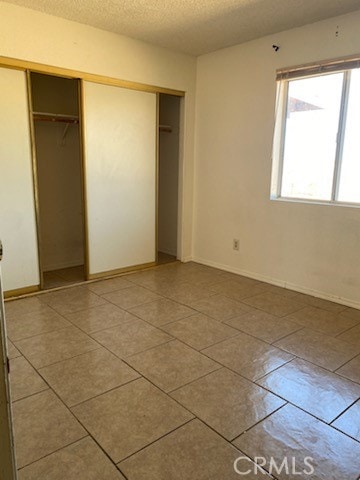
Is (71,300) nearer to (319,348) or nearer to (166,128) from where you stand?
(319,348)

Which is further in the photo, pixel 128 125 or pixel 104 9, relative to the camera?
pixel 128 125

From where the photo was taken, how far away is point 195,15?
3.23m

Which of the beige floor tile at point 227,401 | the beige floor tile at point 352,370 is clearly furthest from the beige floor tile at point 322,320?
the beige floor tile at point 227,401

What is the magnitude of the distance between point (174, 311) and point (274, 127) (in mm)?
2123

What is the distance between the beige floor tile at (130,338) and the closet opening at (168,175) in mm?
1929

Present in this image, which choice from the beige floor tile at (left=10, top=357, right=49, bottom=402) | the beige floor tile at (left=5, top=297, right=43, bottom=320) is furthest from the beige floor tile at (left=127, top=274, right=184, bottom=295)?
the beige floor tile at (left=10, top=357, right=49, bottom=402)

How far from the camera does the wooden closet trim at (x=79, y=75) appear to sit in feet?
10.3

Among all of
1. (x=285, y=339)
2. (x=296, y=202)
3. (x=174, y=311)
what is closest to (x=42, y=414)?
(x=174, y=311)

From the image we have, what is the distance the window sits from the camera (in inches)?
128

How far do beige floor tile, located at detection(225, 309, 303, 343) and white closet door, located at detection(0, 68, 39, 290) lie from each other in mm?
1999

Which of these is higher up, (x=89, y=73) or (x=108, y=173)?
(x=89, y=73)

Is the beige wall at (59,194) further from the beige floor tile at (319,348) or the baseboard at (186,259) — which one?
the beige floor tile at (319,348)

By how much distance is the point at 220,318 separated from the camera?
10.1 feet

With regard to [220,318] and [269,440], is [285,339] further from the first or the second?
[269,440]
